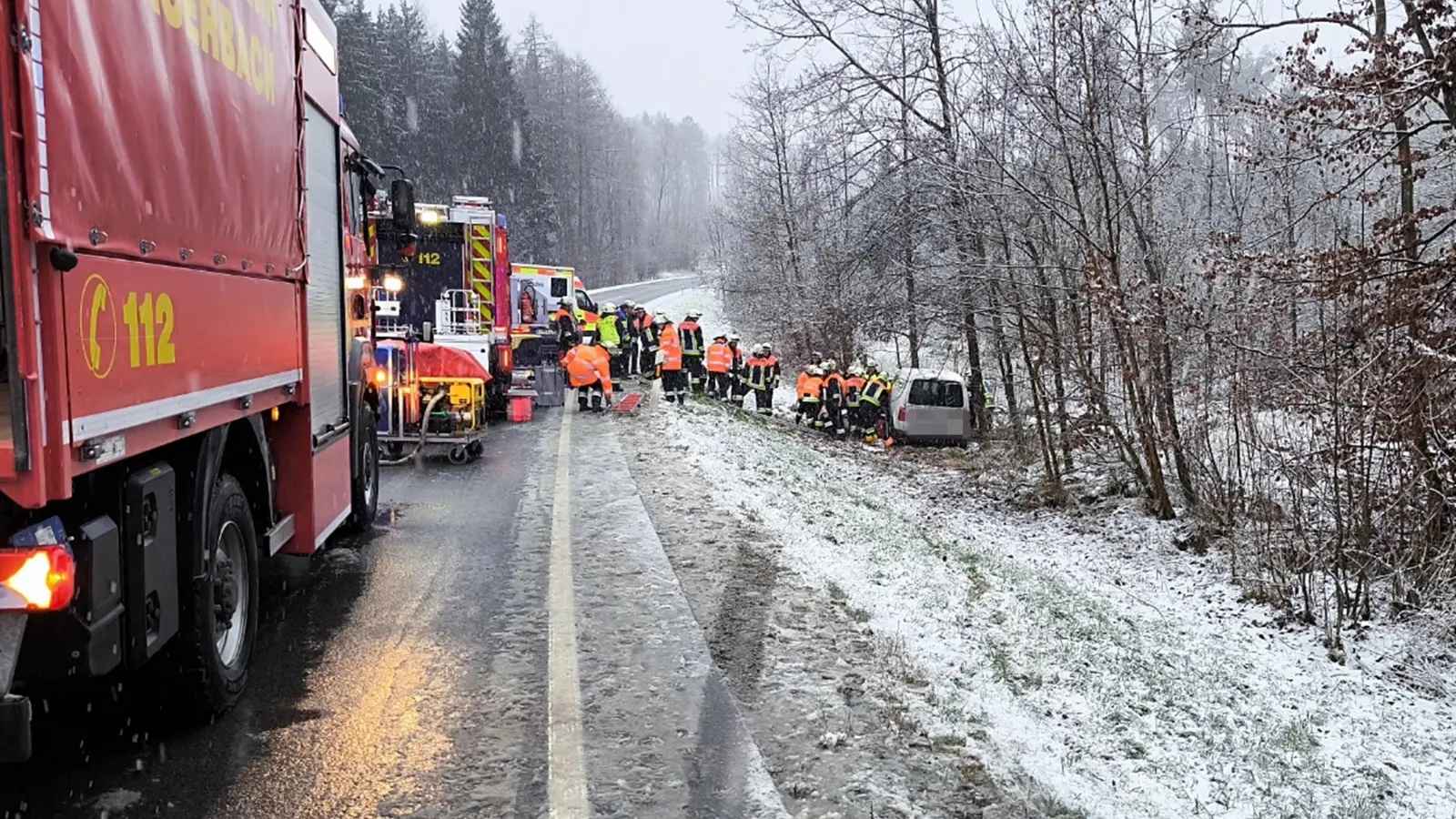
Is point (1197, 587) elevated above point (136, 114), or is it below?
below

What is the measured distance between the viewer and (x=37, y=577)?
302 centimetres

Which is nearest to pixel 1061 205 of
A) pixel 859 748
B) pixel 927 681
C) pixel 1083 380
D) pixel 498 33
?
pixel 1083 380

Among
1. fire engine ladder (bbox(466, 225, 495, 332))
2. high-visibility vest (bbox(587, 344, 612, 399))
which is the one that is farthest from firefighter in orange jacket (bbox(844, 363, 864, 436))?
fire engine ladder (bbox(466, 225, 495, 332))

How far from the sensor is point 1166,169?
519 inches

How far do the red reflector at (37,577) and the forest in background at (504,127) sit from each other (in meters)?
37.8

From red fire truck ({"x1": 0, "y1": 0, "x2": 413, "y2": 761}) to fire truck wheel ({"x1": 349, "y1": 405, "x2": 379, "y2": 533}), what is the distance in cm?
161

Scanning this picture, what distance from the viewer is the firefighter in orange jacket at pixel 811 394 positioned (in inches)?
807

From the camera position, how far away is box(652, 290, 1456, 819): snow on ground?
434cm

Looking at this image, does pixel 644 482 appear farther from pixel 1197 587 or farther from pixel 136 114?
pixel 136 114

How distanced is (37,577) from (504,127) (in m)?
54.7

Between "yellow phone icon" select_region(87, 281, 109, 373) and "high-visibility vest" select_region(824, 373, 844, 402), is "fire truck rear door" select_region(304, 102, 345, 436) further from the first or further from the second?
"high-visibility vest" select_region(824, 373, 844, 402)

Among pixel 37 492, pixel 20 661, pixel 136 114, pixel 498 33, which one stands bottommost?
pixel 20 661

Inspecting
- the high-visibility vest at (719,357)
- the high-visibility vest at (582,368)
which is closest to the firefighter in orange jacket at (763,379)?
the high-visibility vest at (719,357)

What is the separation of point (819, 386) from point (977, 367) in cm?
324
